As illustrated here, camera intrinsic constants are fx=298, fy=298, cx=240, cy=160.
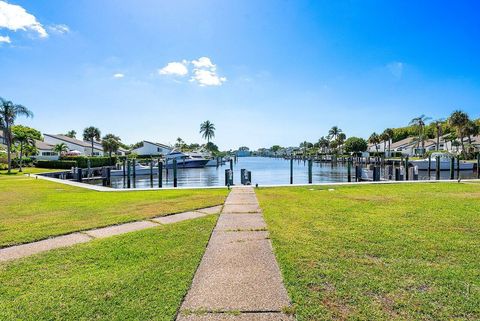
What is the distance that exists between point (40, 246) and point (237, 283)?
4.10 m

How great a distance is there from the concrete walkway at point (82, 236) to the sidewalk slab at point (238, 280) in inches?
94.9

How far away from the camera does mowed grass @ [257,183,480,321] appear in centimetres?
331

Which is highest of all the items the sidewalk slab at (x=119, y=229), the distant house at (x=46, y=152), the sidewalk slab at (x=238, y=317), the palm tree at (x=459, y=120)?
the palm tree at (x=459, y=120)

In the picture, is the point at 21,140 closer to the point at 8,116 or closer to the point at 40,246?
the point at 8,116

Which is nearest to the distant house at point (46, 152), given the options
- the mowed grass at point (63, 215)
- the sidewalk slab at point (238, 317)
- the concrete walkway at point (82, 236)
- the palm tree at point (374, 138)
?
the mowed grass at point (63, 215)

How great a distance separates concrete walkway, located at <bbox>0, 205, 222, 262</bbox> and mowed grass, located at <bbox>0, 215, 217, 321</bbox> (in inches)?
16.3

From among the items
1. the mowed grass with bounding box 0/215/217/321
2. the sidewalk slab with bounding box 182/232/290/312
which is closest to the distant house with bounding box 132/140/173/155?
the mowed grass with bounding box 0/215/217/321

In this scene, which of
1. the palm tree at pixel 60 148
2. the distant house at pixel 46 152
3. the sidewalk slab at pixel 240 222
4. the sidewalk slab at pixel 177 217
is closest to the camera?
the sidewalk slab at pixel 240 222

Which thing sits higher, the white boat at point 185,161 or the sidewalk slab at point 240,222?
the white boat at point 185,161

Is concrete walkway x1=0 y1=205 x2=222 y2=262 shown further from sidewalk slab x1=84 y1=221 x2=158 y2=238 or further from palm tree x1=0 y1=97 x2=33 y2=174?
palm tree x1=0 y1=97 x2=33 y2=174

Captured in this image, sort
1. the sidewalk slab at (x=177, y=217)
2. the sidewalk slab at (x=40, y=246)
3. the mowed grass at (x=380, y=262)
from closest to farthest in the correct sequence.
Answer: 1. the mowed grass at (x=380, y=262)
2. the sidewalk slab at (x=40, y=246)
3. the sidewalk slab at (x=177, y=217)

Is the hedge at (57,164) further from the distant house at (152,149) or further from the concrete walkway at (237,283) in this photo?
the distant house at (152,149)

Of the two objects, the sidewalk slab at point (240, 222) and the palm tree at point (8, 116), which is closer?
the sidewalk slab at point (240, 222)

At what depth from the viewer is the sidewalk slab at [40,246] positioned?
5.16m
